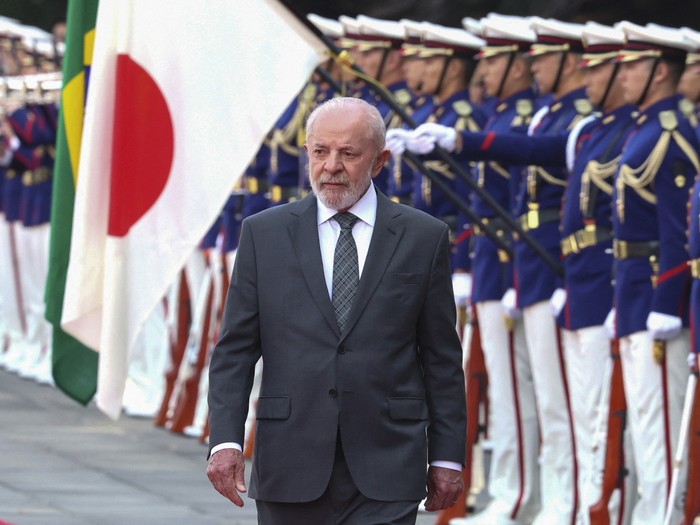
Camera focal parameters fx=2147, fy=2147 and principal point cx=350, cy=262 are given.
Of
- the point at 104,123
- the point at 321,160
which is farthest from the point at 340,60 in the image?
the point at 321,160

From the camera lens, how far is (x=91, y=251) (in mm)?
8711

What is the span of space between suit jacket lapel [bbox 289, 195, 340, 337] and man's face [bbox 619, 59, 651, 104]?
3223 mm

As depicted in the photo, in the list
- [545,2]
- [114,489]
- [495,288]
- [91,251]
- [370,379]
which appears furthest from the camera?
[545,2]

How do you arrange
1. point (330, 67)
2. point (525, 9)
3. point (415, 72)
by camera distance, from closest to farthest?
point (415, 72)
point (330, 67)
point (525, 9)

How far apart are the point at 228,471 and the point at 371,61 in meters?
6.21

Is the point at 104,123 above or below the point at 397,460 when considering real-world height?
above

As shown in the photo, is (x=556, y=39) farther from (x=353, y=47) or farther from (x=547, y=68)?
(x=353, y=47)

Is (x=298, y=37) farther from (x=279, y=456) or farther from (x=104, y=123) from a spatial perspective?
(x=279, y=456)

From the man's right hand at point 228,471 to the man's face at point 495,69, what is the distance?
490cm

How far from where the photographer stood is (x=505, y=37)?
10.2 meters

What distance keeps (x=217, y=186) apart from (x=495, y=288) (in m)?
1.70

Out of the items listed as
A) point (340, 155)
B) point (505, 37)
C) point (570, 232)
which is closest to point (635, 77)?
point (570, 232)

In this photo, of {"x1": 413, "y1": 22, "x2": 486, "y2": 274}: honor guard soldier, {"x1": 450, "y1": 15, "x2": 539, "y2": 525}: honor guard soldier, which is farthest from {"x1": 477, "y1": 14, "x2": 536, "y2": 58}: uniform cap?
{"x1": 413, "y1": 22, "x2": 486, "y2": 274}: honor guard soldier

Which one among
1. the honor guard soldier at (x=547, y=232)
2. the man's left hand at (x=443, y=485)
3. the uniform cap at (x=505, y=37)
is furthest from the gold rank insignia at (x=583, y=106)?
the man's left hand at (x=443, y=485)
